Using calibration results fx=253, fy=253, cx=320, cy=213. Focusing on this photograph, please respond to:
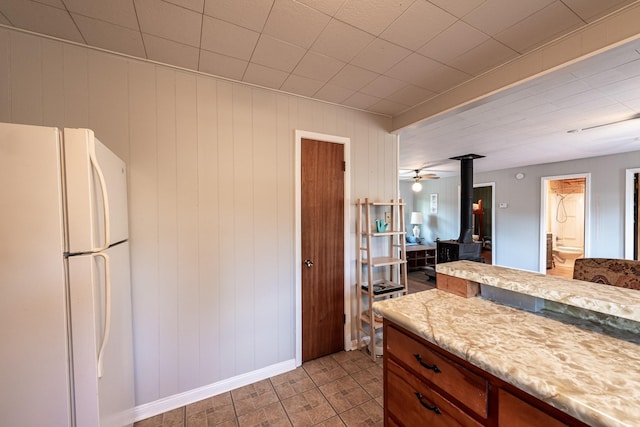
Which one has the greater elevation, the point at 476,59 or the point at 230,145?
the point at 476,59

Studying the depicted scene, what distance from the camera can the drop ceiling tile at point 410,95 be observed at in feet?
7.35

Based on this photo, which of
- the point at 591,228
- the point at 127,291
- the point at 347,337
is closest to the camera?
the point at 127,291

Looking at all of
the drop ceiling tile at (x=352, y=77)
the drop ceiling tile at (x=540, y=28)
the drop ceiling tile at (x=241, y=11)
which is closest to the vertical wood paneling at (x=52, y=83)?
the drop ceiling tile at (x=241, y=11)

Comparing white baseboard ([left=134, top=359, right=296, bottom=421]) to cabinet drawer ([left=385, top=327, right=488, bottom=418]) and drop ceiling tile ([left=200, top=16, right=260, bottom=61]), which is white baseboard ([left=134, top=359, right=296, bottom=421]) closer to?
cabinet drawer ([left=385, top=327, right=488, bottom=418])

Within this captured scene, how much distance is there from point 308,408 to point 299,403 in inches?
3.4

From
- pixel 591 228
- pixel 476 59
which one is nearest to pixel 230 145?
pixel 476 59

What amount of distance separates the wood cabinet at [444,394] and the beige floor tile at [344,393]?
72 centimetres

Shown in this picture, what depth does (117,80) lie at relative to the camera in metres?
1.72

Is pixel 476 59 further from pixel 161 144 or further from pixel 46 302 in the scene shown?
pixel 46 302

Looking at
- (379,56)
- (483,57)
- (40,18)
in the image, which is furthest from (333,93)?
(40,18)

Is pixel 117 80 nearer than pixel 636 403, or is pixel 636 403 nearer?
pixel 636 403

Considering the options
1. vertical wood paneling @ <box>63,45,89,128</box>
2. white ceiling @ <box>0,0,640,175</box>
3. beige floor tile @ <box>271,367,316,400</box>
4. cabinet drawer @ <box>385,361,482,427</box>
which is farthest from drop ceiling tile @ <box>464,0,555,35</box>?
beige floor tile @ <box>271,367,316,400</box>

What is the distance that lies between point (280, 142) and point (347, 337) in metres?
2.06

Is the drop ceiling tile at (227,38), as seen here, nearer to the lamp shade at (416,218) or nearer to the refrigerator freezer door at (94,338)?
the refrigerator freezer door at (94,338)
